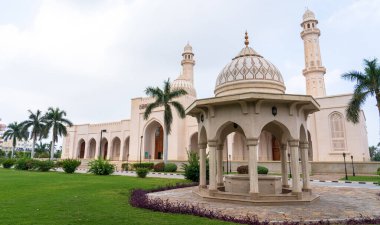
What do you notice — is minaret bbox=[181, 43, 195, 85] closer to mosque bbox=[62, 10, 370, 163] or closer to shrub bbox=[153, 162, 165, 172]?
mosque bbox=[62, 10, 370, 163]

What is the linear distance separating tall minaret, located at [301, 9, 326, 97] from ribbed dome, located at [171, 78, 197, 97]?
17.7 meters

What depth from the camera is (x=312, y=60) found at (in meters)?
38.3

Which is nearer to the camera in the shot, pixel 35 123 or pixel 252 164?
pixel 252 164

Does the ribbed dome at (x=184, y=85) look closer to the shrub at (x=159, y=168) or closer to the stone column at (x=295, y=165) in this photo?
the shrub at (x=159, y=168)

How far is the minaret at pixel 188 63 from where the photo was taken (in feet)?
165

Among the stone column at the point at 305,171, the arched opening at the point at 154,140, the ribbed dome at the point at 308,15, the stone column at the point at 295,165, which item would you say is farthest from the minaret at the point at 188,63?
the stone column at the point at 295,165

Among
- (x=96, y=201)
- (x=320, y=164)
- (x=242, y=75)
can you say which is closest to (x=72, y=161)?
(x=96, y=201)

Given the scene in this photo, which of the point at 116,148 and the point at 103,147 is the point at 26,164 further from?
the point at 103,147

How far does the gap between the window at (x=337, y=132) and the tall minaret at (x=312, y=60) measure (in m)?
6.67

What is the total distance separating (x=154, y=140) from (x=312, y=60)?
28.2 metres

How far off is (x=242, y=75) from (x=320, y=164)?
20.9 metres

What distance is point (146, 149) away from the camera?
151 feet

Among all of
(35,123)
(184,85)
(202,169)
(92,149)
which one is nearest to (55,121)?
(35,123)

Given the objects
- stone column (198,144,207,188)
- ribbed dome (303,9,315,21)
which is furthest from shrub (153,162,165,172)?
ribbed dome (303,9,315,21)
